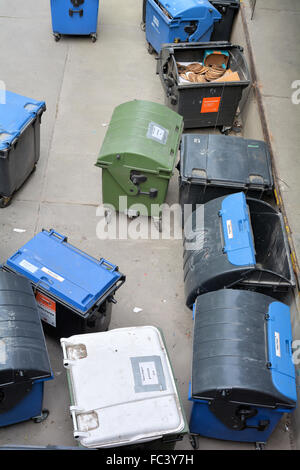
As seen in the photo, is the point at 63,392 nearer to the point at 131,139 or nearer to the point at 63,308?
the point at 63,308

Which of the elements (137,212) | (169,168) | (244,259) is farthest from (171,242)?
(244,259)

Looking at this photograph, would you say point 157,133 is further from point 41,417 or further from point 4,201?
point 41,417

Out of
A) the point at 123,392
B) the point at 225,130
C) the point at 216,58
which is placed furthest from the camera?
the point at 216,58

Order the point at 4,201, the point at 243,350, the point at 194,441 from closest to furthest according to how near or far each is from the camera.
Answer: the point at 243,350
the point at 194,441
the point at 4,201

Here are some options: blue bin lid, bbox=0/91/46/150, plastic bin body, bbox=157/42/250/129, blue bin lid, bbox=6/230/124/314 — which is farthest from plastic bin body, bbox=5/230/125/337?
plastic bin body, bbox=157/42/250/129

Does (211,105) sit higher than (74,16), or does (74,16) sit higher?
(74,16)

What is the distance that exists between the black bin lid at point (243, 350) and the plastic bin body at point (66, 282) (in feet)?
2.81

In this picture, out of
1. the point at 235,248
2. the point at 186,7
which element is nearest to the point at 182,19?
the point at 186,7

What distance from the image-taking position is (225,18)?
27.6 ft

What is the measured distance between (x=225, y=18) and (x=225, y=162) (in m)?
4.13

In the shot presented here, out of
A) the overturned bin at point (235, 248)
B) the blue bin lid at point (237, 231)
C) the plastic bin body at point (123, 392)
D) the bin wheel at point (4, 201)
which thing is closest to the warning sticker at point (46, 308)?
the plastic bin body at point (123, 392)

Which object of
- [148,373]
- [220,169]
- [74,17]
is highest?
[74,17]

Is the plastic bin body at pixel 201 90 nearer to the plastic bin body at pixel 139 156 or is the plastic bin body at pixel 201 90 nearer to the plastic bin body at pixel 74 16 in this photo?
the plastic bin body at pixel 139 156

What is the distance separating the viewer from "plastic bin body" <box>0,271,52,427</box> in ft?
11.5
